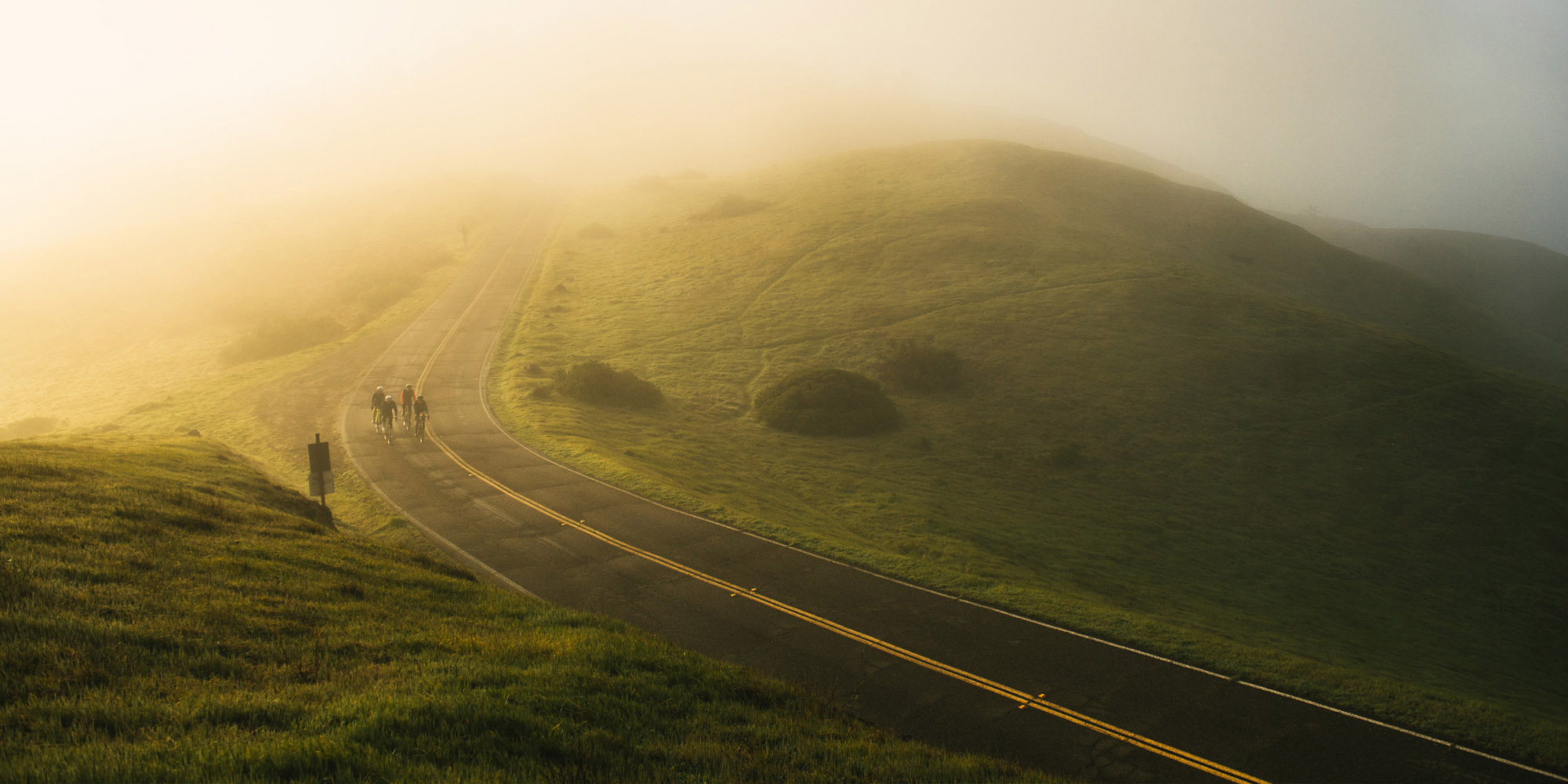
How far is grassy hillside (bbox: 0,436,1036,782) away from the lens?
550 centimetres

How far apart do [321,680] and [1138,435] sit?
35650 millimetres

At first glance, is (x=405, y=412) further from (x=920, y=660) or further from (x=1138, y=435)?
(x=1138, y=435)

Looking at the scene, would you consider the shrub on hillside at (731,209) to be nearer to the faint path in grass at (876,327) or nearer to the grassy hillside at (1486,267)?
the faint path in grass at (876,327)

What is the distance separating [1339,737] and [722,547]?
13.3 m

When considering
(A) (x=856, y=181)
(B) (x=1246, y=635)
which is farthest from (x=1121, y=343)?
(A) (x=856, y=181)

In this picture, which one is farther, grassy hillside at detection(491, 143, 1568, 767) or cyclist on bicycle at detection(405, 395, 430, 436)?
cyclist on bicycle at detection(405, 395, 430, 436)

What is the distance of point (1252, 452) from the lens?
112 ft

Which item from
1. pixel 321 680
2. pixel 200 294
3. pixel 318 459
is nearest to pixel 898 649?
pixel 321 680

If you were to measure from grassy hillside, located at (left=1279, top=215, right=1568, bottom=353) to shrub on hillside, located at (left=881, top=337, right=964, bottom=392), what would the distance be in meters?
67.6

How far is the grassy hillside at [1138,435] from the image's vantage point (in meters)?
20.5

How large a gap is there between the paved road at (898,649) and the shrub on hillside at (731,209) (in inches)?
2155

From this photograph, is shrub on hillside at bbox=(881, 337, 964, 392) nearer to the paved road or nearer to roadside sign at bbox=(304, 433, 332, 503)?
the paved road

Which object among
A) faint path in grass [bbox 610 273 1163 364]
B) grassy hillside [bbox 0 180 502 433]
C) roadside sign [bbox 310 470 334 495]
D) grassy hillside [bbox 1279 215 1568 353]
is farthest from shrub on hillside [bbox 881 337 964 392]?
grassy hillside [bbox 1279 215 1568 353]

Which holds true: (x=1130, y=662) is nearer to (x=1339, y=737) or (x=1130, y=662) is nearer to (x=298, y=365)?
(x=1339, y=737)
